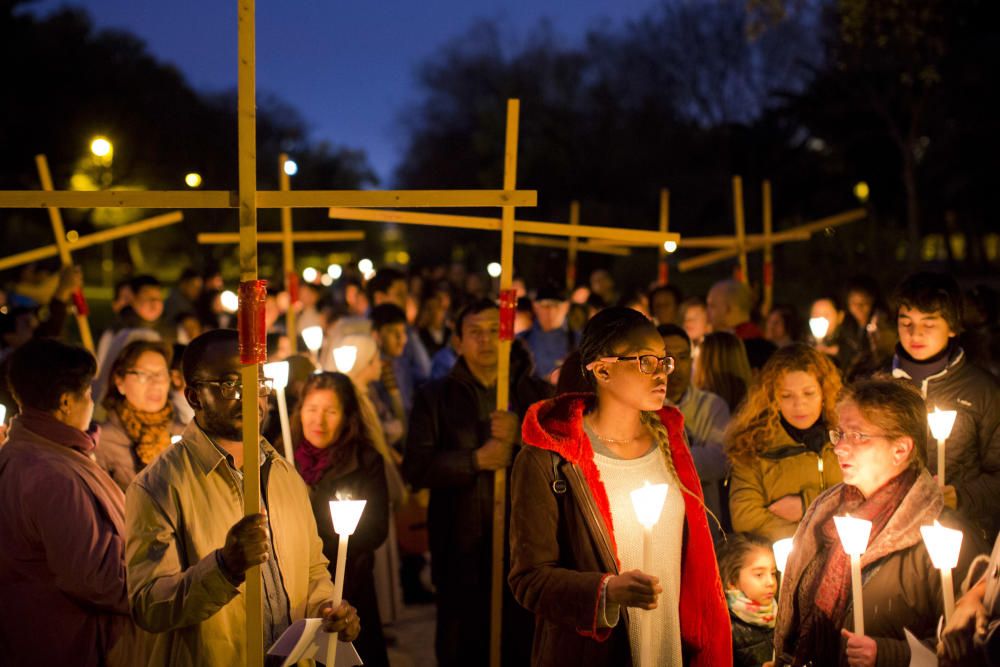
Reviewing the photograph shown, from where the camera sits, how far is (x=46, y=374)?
12.1 feet

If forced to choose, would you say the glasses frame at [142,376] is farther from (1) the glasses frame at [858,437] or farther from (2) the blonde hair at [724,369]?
(1) the glasses frame at [858,437]

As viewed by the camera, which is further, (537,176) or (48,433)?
(537,176)

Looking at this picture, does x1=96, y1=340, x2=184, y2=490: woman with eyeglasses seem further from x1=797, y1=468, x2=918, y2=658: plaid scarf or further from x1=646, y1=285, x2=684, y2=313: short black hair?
x1=646, y1=285, x2=684, y2=313: short black hair

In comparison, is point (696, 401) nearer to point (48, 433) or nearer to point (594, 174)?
point (48, 433)

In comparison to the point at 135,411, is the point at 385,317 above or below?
above

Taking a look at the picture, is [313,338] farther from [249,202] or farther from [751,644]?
[249,202]

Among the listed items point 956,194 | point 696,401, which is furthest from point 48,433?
point 956,194

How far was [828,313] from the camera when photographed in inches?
344

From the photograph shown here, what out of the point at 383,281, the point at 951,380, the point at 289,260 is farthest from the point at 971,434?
the point at 383,281

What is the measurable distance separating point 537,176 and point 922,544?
33.5m

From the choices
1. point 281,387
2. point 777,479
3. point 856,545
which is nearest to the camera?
point 856,545

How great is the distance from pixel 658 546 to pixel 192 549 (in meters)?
1.44

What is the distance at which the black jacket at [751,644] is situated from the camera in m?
4.09

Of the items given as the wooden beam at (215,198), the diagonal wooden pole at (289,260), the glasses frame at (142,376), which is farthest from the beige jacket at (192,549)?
the diagonal wooden pole at (289,260)
